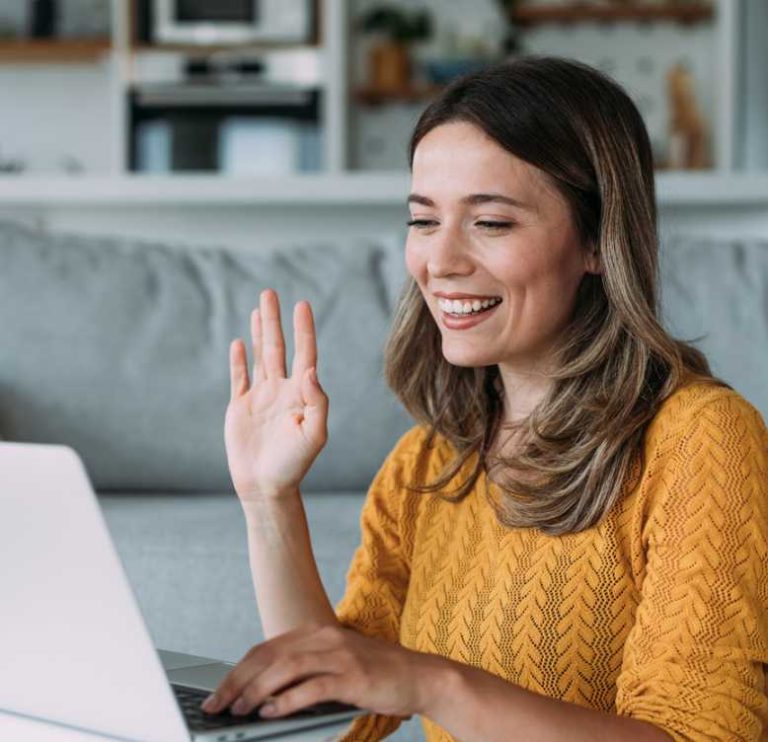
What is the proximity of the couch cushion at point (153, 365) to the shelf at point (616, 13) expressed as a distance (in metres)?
3.97

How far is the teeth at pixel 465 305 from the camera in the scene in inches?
50.9

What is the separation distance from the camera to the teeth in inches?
50.9

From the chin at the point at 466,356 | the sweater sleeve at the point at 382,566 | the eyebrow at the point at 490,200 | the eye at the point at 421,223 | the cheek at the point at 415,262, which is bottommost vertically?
the sweater sleeve at the point at 382,566

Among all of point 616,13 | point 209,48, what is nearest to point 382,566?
point 209,48

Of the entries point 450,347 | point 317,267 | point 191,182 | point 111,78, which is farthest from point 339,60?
point 450,347

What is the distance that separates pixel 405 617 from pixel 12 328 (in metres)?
1.17

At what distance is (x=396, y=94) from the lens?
A: 6145 mm

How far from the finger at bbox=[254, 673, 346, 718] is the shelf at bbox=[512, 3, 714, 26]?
5.53m

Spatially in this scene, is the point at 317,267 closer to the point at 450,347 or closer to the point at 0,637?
the point at 450,347

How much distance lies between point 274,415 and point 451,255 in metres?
0.22

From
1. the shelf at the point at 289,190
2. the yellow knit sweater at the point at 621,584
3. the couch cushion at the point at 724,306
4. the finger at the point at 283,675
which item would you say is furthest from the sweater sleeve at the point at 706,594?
the shelf at the point at 289,190

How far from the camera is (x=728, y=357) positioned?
2246 millimetres

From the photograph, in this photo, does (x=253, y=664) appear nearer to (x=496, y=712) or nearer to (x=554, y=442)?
(x=496, y=712)

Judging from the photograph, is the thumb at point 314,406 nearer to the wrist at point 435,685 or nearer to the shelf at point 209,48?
the wrist at point 435,685
